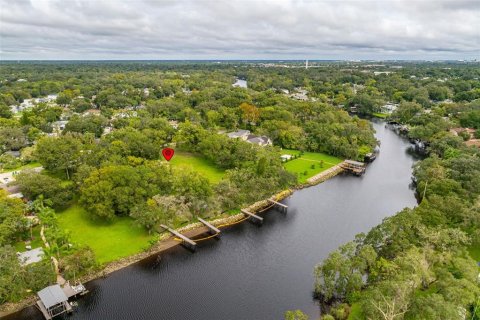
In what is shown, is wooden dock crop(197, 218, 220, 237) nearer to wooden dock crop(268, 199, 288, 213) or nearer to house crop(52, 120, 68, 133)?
wooden dock crop(268, 199, 288, 213)

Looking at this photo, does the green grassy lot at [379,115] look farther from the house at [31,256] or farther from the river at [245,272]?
the house at [31,256]

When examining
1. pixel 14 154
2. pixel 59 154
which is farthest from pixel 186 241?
pixel 14 154

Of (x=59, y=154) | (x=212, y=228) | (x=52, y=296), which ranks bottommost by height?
(x=212, y=228)

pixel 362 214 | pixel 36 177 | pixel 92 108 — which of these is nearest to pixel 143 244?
pixel 36 177

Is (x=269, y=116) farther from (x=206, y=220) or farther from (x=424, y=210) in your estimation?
(x=424, y=210)

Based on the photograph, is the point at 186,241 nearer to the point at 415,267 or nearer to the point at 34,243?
the point at 34,243

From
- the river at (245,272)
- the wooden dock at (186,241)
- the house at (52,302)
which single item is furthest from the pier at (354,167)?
the house at (52,302)

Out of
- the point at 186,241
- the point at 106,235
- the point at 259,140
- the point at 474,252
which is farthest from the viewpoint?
the point at 259,140

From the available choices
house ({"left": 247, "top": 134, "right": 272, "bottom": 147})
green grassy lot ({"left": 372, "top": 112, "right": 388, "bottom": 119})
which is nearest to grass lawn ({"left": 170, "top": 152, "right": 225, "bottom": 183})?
house ({"left": 247, "top": 134, "right": 272, "bottom": 147})
